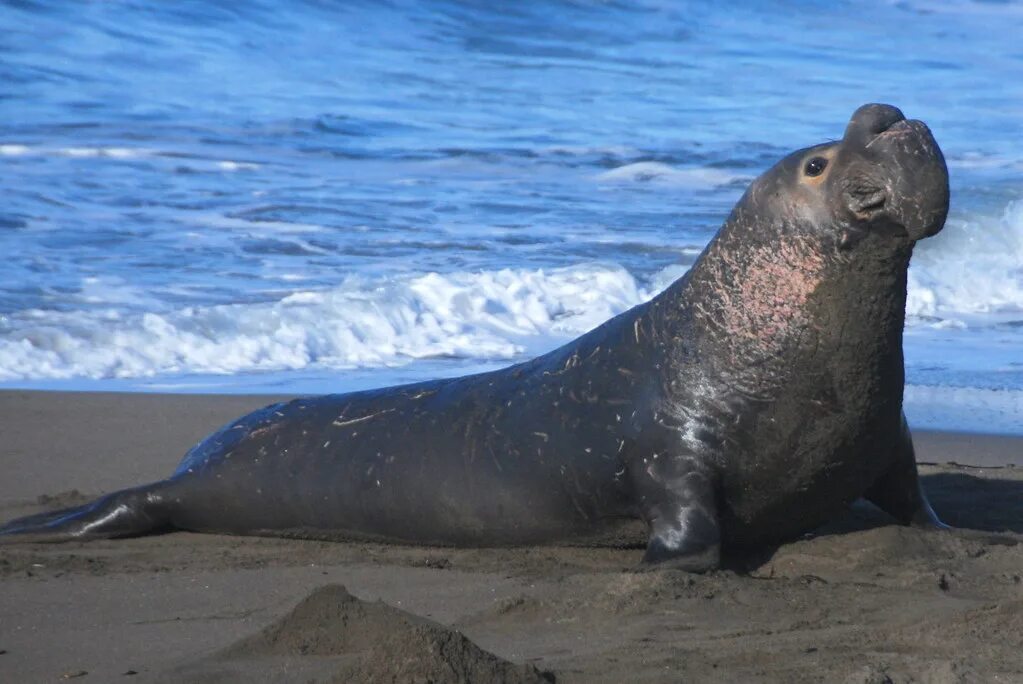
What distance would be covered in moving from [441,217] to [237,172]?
337 centimetres

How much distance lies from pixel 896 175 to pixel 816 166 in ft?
1.14

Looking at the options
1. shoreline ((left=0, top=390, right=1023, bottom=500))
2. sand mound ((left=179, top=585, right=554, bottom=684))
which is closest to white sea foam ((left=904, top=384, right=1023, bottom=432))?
shoreline ((left=0, top=390, right=1023, bottom=500))

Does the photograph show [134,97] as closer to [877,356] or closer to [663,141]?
[663,141]

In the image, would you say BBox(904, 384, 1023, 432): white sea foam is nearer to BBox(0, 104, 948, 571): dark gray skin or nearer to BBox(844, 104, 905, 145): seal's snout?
BBox(0, 104, 948, 571): dark gray skin

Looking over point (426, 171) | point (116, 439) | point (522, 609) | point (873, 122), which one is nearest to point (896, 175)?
point (873, 122)

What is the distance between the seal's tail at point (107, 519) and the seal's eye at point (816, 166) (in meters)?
2.86

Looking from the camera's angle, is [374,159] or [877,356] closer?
[877,356]

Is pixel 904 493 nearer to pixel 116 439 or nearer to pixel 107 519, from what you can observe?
pixel 107 519

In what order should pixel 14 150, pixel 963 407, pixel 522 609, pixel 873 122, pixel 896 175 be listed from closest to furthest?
pixel 522 609 < pixel 896 175 < pixel 873 122 < pixel 963 407 < pixel 14 150

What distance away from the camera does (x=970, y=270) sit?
569 inches

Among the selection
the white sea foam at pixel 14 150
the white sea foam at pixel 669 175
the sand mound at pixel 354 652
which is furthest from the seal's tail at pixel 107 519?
the white sea foam at pixel 669 175

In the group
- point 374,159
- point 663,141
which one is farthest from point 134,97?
point 663,141

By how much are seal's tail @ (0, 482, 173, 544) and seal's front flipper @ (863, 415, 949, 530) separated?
2.75 meters

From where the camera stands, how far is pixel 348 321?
1110cm
